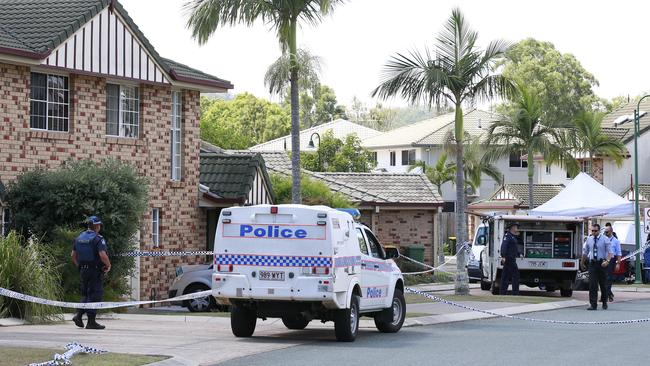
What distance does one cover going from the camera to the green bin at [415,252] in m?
43.5

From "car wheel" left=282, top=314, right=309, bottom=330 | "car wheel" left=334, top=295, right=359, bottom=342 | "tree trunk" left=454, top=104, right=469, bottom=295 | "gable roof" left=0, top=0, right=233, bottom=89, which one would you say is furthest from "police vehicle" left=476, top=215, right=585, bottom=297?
"car wheel" left=334, top=295, right=359, bottom=342

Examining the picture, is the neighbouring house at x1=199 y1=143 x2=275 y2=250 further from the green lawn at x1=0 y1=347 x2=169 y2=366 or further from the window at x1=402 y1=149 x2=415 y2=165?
the window at x1=402 y1=149 x2=415 y2=165

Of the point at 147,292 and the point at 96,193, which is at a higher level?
the point at 96,193

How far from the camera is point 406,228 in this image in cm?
4478

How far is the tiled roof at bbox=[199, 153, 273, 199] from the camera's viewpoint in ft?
103

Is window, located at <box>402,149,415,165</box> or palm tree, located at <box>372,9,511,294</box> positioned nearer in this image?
palm tree, located at <box>372,9,511,294</box>

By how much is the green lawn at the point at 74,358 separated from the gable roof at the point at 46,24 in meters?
10.8

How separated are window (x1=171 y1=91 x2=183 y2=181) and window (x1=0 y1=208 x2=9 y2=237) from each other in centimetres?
627

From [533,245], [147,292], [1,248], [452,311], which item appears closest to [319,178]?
[533,245]

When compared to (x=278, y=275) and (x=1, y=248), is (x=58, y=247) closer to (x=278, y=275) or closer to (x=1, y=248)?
(x=1, y=248)

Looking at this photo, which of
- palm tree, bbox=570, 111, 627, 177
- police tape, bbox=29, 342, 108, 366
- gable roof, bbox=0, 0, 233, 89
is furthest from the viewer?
palm tree, bbox=570, 111, 627, 177

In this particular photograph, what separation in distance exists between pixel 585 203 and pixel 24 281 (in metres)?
22.2

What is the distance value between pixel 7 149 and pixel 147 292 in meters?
5.74

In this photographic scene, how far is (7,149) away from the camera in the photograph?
82.6 ft
